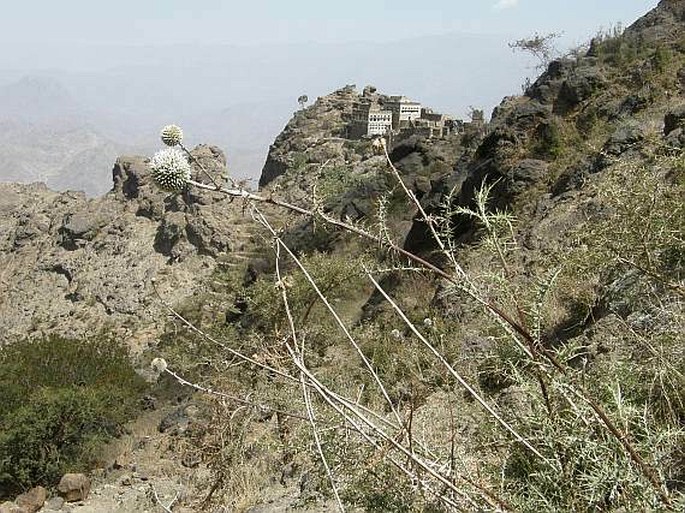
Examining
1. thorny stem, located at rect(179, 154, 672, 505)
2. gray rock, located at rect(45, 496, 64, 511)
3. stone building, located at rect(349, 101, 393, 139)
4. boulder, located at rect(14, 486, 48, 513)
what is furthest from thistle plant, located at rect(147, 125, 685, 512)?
stone building, located at rect(349, 101, 393, 139)

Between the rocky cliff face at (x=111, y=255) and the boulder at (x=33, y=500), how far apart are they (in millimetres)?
25944

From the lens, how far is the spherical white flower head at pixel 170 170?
6.68 ft

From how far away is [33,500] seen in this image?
35.0 feet

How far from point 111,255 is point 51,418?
36.3m

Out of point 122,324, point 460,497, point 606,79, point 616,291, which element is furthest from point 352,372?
point 122,324

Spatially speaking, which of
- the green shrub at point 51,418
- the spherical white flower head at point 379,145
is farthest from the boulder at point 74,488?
the spherical white flower head at point 379,145

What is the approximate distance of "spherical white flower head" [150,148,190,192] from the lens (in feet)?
6.68

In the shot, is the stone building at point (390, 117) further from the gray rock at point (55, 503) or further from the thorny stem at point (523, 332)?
the thorny stem at point (523, 332)

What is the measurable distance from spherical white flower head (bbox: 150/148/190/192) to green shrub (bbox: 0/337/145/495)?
12127 millimetres

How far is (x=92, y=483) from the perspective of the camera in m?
11.8

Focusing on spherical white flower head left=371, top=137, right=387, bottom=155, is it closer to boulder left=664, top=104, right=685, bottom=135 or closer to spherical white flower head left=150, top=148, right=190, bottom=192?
spherical white flower head left=150, top=148, right=190, bottom=192

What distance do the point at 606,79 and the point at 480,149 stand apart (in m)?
4.09

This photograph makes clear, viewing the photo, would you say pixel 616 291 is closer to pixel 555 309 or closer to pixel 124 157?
pixel 555 309

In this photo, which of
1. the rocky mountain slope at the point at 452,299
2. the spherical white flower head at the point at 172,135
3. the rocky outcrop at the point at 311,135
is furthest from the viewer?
the rocky outcrop at the point at 311,135
